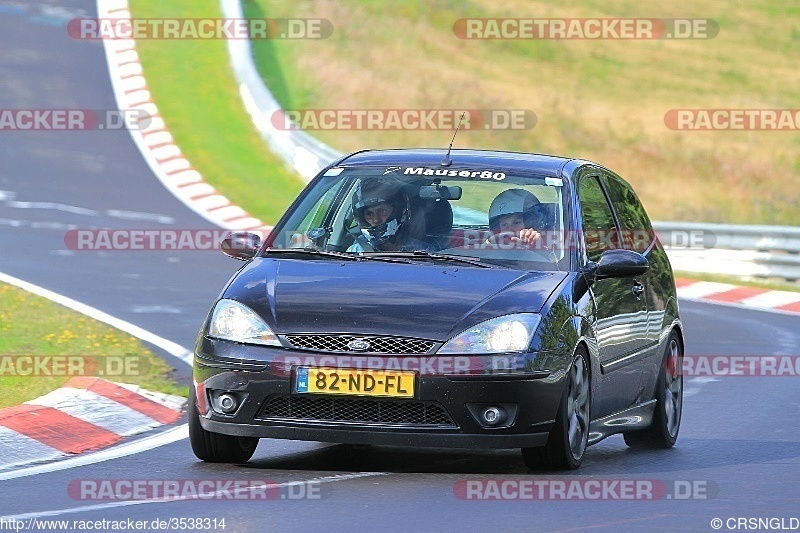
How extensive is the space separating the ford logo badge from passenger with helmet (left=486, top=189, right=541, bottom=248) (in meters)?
1.34

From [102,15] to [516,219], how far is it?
28.7 metres

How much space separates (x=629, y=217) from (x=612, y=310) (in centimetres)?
134

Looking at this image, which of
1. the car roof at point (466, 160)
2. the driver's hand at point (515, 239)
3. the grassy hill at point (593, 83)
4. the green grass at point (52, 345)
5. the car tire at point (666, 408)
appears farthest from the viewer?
the grassy hill at point (593, 83)

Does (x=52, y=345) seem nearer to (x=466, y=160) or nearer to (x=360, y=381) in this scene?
(x=466, y=160)

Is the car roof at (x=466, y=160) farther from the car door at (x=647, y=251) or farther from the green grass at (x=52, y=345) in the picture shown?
the green grass at (x=52, y=345)

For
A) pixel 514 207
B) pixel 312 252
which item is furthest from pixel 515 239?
pixel 312 252

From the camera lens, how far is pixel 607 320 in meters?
9.80

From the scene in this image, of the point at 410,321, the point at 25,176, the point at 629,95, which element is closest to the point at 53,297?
the point at 410,321

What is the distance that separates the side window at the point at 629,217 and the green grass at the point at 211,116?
1284 centimetres

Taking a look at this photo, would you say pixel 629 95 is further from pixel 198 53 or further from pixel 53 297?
pixel 53 297

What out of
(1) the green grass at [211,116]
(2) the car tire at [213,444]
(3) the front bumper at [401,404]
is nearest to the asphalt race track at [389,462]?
(2) the car tire at [213,444]

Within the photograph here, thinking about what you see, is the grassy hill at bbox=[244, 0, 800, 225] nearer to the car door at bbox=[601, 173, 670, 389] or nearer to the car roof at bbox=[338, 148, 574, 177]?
the car door at bbox=[601, 173, 670, 389]

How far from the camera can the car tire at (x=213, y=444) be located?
906 cm

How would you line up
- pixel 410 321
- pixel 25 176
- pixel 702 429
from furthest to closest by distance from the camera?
pixel 25 176 → pixel 702 429 → pixel 410 321
